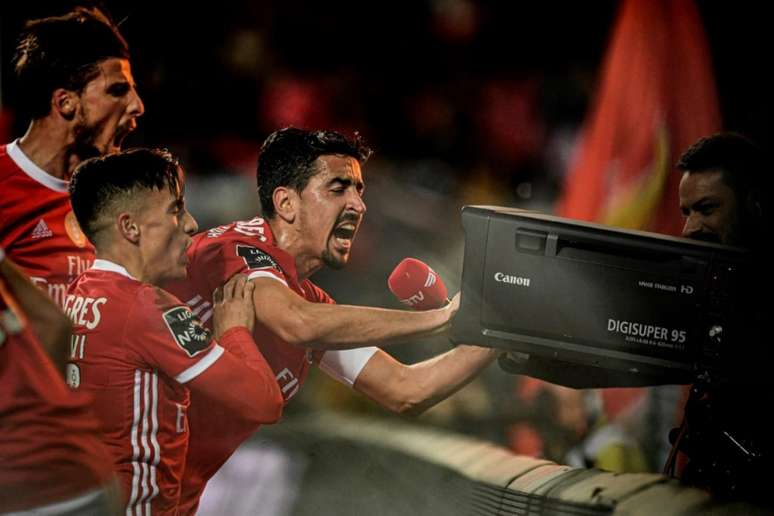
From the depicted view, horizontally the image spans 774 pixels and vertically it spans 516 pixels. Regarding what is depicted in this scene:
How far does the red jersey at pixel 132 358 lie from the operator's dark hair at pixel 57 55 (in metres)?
0.44

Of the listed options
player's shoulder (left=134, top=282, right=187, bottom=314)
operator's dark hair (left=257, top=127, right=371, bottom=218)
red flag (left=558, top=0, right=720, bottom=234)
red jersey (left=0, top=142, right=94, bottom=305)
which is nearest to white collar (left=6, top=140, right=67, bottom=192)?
red jersey (left=0, top=142, right=94, bottom=305)

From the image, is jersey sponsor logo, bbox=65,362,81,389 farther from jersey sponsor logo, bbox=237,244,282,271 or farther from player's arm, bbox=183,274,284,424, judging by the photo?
jersey sponsor logo, bbox=237,244,282,271

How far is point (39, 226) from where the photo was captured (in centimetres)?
196

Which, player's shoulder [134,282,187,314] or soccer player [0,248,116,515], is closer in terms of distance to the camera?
soccer player [0,248,116,515]

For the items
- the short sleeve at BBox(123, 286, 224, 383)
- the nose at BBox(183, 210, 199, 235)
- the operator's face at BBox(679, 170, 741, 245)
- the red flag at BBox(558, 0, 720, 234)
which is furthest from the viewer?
the red flag at BBox(558, 0, 720, 234)

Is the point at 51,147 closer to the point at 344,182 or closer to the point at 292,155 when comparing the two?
the point at 292,155

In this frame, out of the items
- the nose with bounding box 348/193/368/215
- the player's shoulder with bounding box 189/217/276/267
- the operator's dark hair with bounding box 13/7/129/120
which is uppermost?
the operator's dark hair with bounding box 13/7/129/120

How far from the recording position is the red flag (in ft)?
7.69

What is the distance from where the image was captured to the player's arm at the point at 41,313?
1577 millimetres

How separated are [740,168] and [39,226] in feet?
5.59

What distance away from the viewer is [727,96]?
7.79ft

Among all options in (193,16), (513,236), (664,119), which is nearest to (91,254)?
(193,16)

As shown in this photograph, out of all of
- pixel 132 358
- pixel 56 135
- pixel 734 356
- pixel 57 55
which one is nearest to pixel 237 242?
pixel 132 358

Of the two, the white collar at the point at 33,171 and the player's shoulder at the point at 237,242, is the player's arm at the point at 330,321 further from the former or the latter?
the white collar at the point at 33,171
